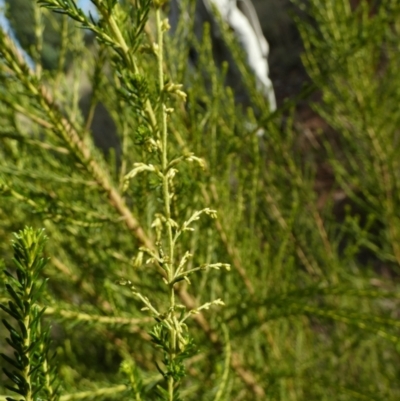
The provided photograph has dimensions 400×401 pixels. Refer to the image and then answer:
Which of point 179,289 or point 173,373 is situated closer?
point 173,373

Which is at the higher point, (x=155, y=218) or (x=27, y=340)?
(x=155, y=218)

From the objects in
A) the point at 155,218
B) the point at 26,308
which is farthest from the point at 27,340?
the point at 155,218

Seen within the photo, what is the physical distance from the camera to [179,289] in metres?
1.07

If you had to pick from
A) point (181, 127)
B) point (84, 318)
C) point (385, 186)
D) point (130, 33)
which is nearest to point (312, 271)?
point (385, 186)

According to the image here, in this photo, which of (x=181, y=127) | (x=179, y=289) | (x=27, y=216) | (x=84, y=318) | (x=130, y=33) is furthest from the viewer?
(x=27, y=216)

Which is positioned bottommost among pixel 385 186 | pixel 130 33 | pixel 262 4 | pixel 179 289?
→ pixel 179 289

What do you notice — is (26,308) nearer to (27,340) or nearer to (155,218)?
(27,340)

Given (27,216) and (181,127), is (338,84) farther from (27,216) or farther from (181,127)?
(27,216)

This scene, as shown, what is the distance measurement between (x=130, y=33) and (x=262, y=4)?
9.43 m

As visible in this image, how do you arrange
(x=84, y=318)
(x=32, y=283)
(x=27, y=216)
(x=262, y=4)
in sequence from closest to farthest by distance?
1. (x=32, y=283)
2. (x=84, y=318)
3. (x=27, y=216)
4. (x=262, y=4)

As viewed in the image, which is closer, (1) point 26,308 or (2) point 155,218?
(1) point 26,308

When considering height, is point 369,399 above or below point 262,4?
below

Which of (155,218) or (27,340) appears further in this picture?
(155,218)

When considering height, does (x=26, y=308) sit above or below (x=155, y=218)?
below
